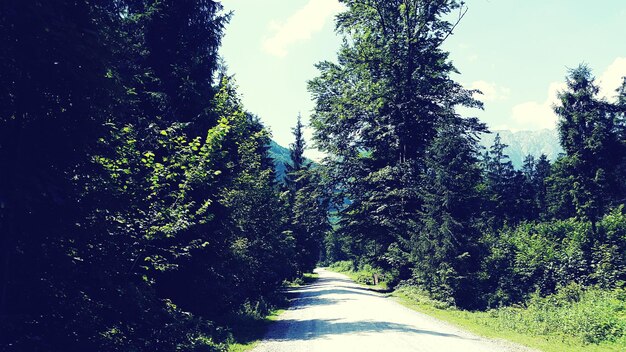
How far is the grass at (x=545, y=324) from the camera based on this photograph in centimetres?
1145

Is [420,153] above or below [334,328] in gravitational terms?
above

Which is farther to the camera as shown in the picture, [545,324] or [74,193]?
[545,324]

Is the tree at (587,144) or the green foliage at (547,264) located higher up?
the tree at (587,144)

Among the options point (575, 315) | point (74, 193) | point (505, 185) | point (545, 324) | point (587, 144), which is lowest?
point (545, 324)

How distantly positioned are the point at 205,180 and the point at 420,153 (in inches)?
987

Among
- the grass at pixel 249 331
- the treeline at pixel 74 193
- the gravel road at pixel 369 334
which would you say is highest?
the treeline at pixel 74 193

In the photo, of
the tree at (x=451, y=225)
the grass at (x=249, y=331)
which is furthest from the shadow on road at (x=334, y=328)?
the tree at (x=451, y=225)

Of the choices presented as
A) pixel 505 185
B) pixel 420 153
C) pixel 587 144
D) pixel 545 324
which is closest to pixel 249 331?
pixel 545 324

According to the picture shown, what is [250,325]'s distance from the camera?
578 inches

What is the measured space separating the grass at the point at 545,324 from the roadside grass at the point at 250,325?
7248mm

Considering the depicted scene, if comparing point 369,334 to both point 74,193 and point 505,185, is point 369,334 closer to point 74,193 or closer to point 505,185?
point 74,193

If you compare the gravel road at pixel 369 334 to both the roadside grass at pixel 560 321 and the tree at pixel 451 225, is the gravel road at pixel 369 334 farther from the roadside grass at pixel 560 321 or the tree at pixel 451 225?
the tree at pixel 451 225

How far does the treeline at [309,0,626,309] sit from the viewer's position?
22094mm

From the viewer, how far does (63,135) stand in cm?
428
